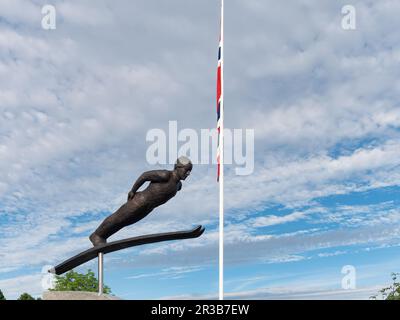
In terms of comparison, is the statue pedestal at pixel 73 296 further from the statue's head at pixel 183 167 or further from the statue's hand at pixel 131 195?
the statue's head at pixel 183 167

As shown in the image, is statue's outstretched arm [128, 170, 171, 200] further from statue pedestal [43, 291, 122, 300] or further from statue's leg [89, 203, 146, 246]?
statue pedestal [43, 291, 122, 300]

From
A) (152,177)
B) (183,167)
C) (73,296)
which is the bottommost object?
(73,296)

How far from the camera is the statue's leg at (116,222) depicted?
1087 centimetres

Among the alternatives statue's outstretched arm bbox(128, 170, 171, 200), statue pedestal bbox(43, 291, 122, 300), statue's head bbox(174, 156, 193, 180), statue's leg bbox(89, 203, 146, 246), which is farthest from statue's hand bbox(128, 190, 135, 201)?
statue pedestal bbox(43, 291, 122, 300)

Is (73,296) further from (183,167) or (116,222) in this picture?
(183,167)

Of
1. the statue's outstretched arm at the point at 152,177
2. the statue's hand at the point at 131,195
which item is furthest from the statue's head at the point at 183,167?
the statue's hand at the point at 131,195

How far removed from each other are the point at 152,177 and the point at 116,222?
1317 mm

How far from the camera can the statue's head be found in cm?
1075

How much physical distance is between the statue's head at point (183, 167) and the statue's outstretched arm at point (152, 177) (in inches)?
8.6

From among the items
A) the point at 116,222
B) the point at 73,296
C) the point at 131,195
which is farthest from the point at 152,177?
the point at 73,296

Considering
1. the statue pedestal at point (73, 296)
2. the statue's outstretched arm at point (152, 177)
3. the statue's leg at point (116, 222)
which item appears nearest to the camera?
the statue pedestal at point (73, 296)

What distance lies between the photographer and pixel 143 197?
1079cm

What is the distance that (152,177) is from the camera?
1074 cm
